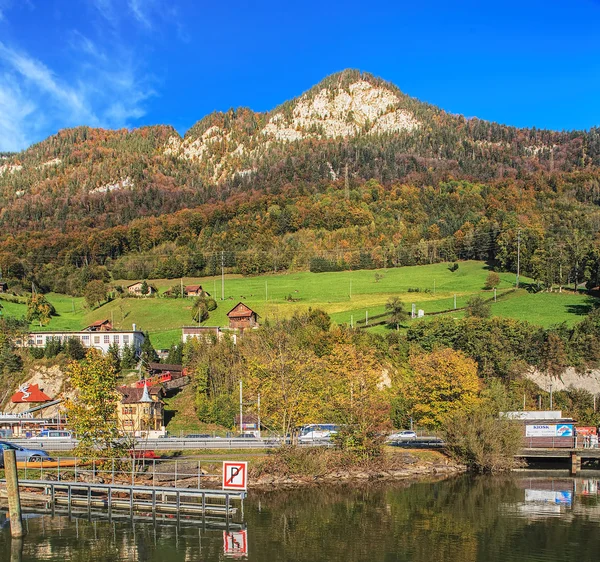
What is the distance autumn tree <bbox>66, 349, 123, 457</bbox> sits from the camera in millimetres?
38625

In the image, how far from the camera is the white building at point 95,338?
98.6 metres

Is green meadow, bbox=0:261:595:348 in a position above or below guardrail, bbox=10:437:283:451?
above

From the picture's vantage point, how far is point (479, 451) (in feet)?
168

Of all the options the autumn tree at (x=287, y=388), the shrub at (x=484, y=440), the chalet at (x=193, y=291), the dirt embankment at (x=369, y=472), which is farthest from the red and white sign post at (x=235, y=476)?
the chalet at (x=193, y=291)

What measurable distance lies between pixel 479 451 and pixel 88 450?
30328mm

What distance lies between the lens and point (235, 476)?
33.4 m

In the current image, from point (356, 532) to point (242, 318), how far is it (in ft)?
239

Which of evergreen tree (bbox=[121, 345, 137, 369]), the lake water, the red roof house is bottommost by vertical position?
the lake water

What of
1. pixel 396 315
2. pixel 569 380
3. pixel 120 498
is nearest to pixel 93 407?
pixel 120 498

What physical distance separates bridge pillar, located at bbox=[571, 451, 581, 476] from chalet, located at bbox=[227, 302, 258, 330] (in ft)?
191

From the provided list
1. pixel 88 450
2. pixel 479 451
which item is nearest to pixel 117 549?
pixel 88 450

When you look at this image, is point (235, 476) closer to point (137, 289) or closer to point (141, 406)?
point (141, 406)

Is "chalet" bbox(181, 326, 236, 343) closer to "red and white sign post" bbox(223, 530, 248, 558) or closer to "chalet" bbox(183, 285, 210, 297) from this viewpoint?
"chalet" bbox(183, 285, 210, 297)

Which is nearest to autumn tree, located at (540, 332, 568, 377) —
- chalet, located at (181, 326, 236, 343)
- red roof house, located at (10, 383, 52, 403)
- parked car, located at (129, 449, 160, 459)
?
chalet, located at (181, 326, 236, 343)
